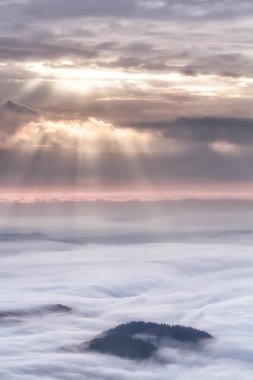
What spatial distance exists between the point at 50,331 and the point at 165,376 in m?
43.1

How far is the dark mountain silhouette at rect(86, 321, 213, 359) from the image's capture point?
171250 millimetres

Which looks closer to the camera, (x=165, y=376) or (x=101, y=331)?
(x=165, y=376)

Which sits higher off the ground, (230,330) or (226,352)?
(230,330)

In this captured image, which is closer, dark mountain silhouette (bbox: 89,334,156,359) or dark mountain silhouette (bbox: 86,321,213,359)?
dark mountain silhouette (bbox: 89,334,156,359)

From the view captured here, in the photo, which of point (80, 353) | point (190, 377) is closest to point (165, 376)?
point (190, 377)

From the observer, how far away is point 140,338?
175125mm

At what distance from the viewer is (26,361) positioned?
158 metres

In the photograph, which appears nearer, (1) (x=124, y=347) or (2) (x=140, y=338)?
(1) (x=124, y=347)

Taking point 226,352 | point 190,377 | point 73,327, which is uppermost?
point 73,327

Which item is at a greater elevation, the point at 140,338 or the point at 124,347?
the point at 140,338

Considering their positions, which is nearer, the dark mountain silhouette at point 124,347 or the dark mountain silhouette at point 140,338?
the dark mountain silhouette at point 124,347

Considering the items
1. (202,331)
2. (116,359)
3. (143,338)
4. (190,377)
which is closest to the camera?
(190,377)

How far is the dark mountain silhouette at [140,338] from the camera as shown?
171 m

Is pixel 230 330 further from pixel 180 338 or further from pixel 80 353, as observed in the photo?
pixel 80 353
